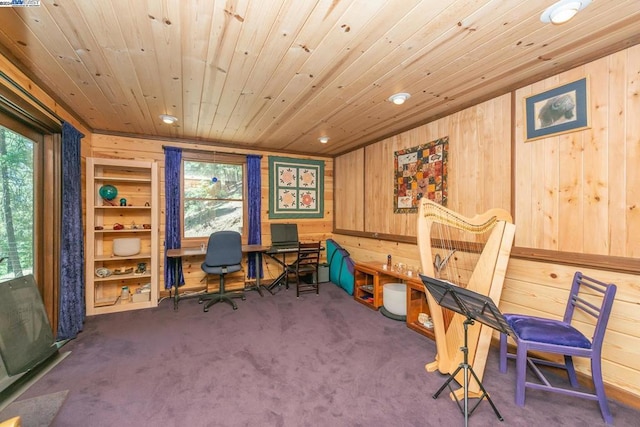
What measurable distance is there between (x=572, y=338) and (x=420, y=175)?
212 centimetres

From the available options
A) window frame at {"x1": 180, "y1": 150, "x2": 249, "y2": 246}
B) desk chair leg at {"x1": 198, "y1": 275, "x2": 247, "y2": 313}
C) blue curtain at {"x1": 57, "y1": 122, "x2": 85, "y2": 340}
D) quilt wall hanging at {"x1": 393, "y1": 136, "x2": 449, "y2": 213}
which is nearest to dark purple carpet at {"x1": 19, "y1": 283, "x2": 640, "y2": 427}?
blue curtain at {"x1": 57, "y1": 122, "x2": 85, "y2": 340}

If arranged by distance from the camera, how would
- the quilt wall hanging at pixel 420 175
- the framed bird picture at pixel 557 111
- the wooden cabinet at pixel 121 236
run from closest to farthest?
the framed bird picture at pixel 557 111 < the quilt wall hanging at pixel 420 175 < the wooden cabinet at pixel 121 236

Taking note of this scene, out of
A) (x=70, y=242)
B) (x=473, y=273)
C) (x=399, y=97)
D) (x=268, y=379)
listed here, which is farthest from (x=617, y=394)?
(x=70, y=242)

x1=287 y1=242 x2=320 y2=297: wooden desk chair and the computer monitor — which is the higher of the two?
the computer monitor

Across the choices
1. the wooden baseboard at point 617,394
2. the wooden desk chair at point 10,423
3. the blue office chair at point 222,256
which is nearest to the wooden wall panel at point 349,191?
the blue office chair at point 222,256

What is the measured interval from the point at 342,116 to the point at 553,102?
76.0 inches

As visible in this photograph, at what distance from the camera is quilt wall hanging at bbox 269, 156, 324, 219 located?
4762mm

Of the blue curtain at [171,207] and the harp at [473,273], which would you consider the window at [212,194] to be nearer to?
the blue curtain at [171,207]

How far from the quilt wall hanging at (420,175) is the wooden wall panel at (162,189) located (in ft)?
5.79

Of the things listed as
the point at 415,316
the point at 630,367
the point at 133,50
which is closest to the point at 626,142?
the point at 630,367

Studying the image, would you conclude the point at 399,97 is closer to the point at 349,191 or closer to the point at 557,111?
the point at 557,111

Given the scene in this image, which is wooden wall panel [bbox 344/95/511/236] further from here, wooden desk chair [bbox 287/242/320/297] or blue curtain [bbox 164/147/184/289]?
blue curtain [bbox 164/147/184/289]

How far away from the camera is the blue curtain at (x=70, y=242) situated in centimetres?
268

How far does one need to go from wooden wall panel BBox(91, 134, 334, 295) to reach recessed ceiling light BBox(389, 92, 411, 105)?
103 inches
